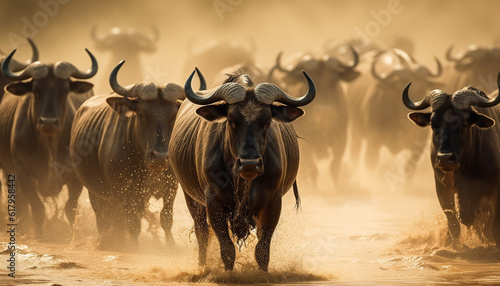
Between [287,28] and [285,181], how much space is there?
122 feet

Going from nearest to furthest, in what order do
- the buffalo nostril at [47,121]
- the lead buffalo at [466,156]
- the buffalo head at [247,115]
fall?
the buffalo head at [247,115]
the lead buffalo at [466,156]
the buffalo nostril at [47,121]

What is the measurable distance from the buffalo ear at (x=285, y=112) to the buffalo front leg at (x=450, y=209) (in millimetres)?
2844

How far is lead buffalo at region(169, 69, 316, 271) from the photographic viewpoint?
7844 mm

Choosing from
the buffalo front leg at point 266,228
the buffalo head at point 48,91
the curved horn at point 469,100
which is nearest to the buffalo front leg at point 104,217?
the buffalo head at point 48,91

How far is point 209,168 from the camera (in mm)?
8148

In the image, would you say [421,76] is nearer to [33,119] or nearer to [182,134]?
[33,119]

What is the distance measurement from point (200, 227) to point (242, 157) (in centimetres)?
170

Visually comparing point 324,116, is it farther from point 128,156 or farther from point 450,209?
point 450,209

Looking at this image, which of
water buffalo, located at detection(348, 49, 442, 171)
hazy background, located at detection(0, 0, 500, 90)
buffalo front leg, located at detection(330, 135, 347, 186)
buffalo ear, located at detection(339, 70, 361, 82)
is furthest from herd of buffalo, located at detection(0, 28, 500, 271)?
hazy background, located at detection(0, 0, 500, 90)

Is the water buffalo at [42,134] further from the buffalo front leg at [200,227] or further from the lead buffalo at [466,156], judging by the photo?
the lead buffalo at [466,156]

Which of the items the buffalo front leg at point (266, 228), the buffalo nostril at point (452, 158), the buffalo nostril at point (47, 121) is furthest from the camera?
the buffalo nostril at point (47, 121)

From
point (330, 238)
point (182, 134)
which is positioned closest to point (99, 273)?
point (182, 134)

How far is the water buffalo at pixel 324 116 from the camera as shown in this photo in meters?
18.7

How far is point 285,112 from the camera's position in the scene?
8.14 meters
